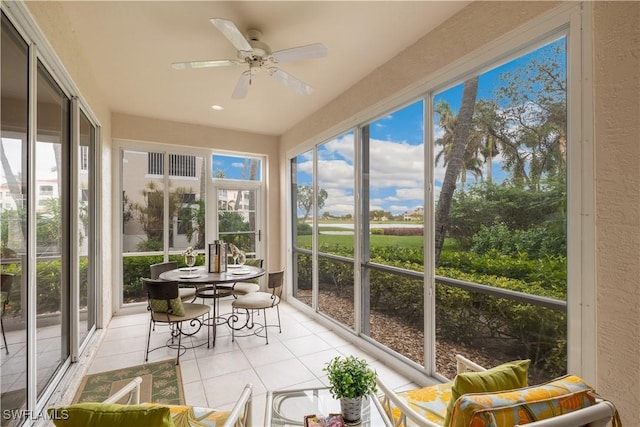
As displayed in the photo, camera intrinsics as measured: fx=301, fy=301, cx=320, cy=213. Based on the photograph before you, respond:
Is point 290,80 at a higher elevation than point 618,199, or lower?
higher

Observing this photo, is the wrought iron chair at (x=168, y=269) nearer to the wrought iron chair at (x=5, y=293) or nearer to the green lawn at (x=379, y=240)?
the green lawn at (x=379, y=240)

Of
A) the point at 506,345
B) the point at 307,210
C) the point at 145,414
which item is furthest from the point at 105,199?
the point at 506,345

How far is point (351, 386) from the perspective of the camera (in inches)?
54.5

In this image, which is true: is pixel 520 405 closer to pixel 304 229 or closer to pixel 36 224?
pixel 36 224

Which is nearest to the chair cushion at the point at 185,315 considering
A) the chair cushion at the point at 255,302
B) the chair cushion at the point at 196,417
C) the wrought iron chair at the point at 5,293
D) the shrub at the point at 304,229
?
the chair cushion at the point at 255,302

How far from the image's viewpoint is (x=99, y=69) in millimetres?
3020

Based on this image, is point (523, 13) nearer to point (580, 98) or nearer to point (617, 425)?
point (580, 98)

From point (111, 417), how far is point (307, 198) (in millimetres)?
3818

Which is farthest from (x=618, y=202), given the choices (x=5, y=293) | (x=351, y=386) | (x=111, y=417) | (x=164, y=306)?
(x=164, y=306)

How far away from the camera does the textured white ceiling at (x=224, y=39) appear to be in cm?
216

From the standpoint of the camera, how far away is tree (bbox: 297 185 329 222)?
423cm

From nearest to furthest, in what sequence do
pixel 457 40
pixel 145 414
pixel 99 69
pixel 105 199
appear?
1. pixel 145 414
2. pixel 457 40
3. pixel 99 69
4. pixel 105 199

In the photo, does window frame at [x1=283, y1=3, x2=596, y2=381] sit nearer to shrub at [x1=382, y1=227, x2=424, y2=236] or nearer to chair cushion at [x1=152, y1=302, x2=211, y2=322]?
shrub at [x1=382, y1=227, x2=424, y2=236]

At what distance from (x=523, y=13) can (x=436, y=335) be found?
233 cm
